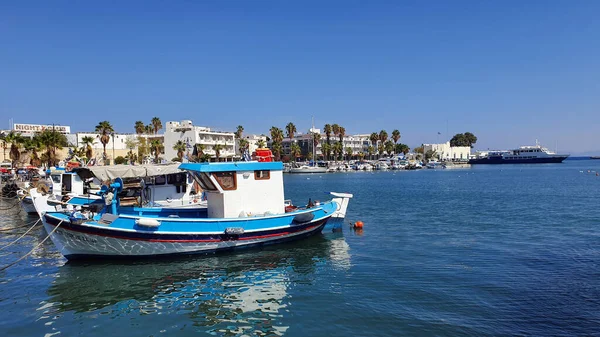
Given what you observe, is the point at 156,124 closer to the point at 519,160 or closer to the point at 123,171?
the point at 123,171

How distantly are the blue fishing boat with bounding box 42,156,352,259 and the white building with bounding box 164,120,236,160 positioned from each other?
232 ft

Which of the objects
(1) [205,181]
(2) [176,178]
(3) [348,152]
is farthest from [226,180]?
(3) [348,152]

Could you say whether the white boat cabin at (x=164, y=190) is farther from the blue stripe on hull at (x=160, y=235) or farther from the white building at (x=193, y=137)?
the white building at (x=193, y=137)

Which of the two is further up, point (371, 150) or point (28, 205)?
point (371, 150)

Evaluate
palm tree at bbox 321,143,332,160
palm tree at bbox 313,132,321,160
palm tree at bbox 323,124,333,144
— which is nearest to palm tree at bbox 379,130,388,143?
palm tree at bbox 323,124,333,144

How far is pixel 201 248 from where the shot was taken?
58.1 feet

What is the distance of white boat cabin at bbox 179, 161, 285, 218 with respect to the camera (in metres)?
18.7

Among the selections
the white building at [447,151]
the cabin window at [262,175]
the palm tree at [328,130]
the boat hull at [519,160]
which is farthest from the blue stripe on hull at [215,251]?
the boat hull at [519,160]

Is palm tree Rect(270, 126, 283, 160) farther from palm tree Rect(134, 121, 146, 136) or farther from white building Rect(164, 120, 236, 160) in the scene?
palm tree Rect(134, 121, 146, 136)

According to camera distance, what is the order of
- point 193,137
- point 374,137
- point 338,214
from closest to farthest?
Answer: point 338,214, point 193,137, point 374,137

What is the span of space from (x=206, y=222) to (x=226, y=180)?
2321 mm

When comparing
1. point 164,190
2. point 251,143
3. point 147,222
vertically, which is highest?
point 251,143

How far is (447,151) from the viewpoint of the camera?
186000mm

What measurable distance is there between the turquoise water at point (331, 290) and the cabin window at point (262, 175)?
11.2 feet
